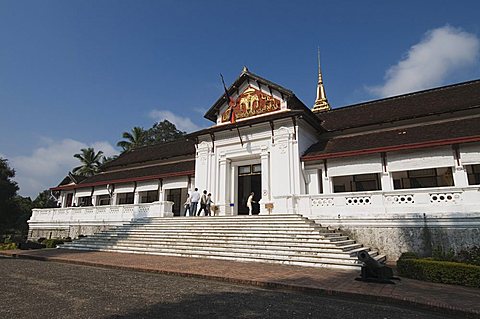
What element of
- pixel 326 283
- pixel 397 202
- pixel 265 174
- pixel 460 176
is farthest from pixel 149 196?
pixel 460 176

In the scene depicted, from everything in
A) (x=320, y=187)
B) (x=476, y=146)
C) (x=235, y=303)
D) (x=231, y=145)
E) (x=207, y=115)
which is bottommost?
(x=235, y=303)

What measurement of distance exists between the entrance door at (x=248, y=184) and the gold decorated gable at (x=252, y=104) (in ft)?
11.1

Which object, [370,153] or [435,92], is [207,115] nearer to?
[370,153]

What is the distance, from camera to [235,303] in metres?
5.14

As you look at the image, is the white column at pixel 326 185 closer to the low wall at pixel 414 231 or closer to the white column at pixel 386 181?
the white column at pixel 386 181

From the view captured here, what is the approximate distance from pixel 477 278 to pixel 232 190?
12.8 m

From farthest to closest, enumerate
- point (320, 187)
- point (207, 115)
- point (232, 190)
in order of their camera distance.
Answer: point (207, 115) → point (232, 190) → point (320, 187)

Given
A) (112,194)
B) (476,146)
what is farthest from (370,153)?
(112,194)

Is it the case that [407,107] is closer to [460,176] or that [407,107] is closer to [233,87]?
[460,176]

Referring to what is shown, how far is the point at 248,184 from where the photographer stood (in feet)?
61.2

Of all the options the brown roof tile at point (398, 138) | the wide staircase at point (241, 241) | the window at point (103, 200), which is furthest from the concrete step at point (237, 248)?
the window at point (103, 200)

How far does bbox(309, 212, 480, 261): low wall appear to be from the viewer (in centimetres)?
959

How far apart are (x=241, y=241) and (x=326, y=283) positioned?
5104 millimetres

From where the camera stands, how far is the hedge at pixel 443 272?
6914 millimetres
